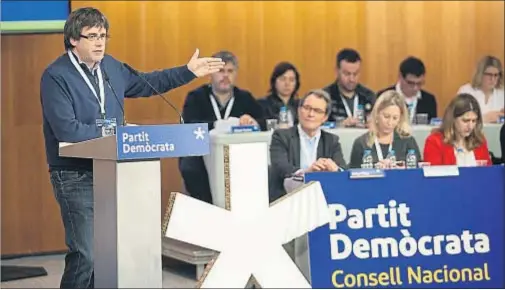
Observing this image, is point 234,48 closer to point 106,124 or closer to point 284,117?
point 284,117

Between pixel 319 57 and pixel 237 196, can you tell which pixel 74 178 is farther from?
pixel 319 57

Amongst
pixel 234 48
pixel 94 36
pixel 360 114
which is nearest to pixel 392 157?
pixel 360 114

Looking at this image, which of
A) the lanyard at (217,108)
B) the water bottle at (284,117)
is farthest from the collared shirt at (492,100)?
the lanyard at (217,108)

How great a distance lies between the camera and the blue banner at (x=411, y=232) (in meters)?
5.48

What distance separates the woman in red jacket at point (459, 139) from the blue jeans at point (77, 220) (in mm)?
2577

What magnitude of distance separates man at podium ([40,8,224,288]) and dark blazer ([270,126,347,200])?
6.30 feet

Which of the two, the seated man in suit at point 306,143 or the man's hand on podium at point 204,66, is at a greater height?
the man's hand on podium at point 204,66

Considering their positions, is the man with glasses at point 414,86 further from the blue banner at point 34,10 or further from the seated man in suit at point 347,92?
the blue banner at point 34,10

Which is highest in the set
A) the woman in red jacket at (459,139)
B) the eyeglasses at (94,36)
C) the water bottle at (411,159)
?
the eyeglasses at (94,36)

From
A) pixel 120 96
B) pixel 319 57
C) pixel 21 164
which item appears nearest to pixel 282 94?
pixel 319 57

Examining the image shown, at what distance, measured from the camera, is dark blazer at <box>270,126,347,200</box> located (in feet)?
20.2

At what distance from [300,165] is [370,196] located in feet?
2.59

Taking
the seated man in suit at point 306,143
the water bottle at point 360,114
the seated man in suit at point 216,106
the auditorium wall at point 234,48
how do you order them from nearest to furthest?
the seated man in suit at point 306,143
the seated man in suit at point 216,106
the water bottle at point 360,114
the auditorium wall at point 234,48

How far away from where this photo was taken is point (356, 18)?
8.84 metres
